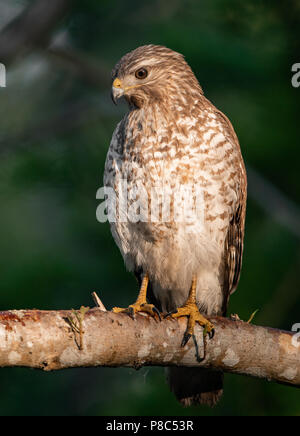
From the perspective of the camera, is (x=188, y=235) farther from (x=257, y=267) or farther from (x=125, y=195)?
(x=257, y=267)

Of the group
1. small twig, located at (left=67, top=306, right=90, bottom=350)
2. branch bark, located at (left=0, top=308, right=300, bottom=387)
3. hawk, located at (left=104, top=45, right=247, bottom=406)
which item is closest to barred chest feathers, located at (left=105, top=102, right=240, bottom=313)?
hawk, located at (left=104, top=45, right=247, bottom=406)

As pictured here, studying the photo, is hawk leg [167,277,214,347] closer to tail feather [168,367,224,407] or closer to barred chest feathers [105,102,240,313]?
barred chest feathers [105,102,240,313]

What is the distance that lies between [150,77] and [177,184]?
2.11 ft

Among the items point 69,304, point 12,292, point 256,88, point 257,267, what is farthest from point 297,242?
point 12,292

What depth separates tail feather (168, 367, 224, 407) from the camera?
4.06m

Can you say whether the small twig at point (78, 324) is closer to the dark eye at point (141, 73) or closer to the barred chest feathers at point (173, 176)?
the barred chest feathers at point (173, 176)

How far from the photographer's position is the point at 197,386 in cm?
407

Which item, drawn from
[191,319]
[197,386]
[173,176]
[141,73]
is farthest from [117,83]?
[197,386]

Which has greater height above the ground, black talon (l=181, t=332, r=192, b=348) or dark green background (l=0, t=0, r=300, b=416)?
dark green background (l=0, t=0, r=300, b=416)

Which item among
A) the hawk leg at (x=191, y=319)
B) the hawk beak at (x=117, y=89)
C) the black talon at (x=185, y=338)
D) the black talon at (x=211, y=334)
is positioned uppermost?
the hawk beak at (x=117, y=89)

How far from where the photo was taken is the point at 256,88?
6484 mm

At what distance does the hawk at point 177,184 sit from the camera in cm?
367

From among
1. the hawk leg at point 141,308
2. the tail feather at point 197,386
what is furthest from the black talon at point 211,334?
the tail feather at point 197,386

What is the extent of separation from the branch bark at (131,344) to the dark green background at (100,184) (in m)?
1.74
